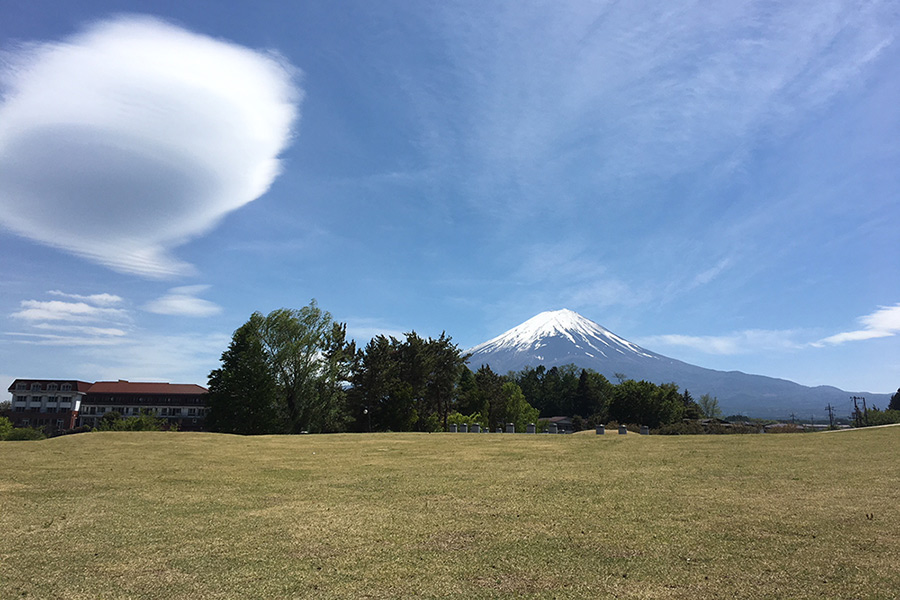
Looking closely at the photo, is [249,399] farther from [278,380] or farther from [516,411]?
[516,411]

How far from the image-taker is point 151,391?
9956 cm

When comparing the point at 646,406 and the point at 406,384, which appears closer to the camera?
the point at 406,384

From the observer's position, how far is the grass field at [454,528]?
7254mm

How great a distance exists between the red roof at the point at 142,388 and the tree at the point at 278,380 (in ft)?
174

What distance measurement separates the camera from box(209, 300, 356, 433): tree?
166 ft

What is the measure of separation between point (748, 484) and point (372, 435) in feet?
74.1

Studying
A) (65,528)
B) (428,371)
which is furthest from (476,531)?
(428,371)

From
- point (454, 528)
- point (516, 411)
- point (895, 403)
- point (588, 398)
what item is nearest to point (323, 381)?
point (454, 528)

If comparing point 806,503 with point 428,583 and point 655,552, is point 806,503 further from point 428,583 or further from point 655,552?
point 428,583

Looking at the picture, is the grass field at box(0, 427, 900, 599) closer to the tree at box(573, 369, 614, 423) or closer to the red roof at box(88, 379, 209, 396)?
the red roof at box(88, 379, 209, 396)

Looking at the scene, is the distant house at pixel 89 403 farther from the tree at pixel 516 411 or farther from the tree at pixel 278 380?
the tree at pixel 516 411

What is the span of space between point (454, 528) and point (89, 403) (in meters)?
111

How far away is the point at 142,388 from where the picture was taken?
10088 centimetres

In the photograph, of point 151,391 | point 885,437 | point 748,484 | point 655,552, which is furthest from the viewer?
point 151,391
